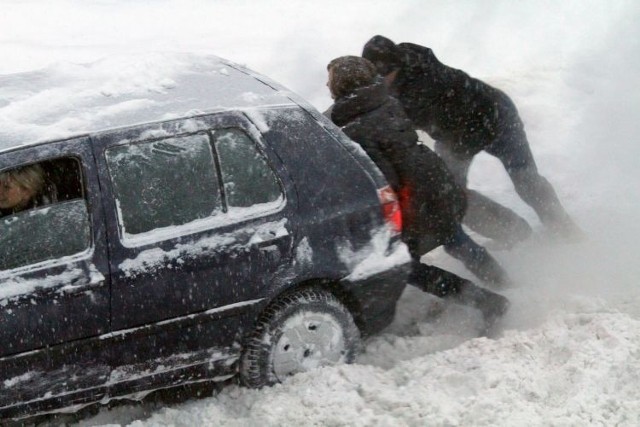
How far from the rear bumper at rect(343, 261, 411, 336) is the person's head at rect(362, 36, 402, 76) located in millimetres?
1648

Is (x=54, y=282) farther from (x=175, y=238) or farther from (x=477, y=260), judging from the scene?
(x=477, y=260)

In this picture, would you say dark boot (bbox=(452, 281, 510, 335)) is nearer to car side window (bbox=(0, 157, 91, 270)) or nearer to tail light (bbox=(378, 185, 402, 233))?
tail light (bbox=(378, 185, 402, 233))

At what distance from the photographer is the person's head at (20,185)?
11.5 feet

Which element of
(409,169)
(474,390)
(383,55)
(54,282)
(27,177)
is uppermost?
(383,55)

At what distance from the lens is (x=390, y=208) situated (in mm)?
4223

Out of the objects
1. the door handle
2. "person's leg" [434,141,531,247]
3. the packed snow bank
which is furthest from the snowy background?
the door handle

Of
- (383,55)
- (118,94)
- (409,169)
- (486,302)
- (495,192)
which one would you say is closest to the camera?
(118,94)

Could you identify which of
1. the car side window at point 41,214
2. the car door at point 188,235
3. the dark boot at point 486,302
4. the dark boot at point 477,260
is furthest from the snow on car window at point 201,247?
the dark boot at point 477,260

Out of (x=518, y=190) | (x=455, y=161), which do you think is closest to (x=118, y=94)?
(x=455, y=161)

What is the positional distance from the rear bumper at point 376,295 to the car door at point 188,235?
485 mm

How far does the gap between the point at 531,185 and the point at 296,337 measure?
10.0ft

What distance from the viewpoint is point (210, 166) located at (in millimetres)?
3812

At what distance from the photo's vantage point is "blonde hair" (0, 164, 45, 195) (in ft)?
11.5

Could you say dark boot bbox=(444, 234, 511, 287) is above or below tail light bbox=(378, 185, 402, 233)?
below
